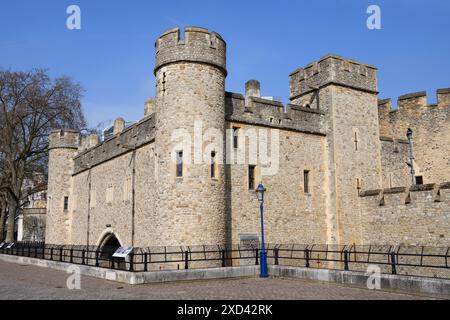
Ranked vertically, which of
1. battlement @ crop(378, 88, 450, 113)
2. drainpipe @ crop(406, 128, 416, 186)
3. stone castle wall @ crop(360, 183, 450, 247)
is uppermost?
battlement @ crop(378, 88, 450, 113)

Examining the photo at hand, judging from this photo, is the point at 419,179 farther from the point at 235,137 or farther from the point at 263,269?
the point at 263,269

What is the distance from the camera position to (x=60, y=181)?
33.2 meters

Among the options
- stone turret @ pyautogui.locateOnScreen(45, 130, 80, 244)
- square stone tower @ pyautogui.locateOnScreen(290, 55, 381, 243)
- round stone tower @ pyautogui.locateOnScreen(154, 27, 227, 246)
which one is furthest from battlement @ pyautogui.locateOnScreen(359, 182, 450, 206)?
stone turret @ pyautogui.locateOnScreen(45, 130, 80, 244)

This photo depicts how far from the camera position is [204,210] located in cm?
1802

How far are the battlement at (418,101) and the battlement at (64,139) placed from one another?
21433mm

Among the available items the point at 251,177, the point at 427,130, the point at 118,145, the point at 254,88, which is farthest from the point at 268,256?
the point at 427,130

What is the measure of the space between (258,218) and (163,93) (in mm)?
6821

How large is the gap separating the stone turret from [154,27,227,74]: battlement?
16549 mm

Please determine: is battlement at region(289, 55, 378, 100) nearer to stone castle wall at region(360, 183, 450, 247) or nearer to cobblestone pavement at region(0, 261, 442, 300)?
stone castle wall at region(360, 183, 450, 247)

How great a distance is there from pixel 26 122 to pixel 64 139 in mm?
4812

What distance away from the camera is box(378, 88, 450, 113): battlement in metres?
25.7

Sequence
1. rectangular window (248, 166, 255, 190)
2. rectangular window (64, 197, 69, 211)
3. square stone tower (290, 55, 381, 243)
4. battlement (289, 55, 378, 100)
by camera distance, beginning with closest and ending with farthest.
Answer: rectangular window (248, 166, 255, 190), square stone tower (290, 55, 381, 243), battlement (289, 55, 378, 100), rectangular window (64, 197, 69, 211)

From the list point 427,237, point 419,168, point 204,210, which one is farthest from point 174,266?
point 419,168
